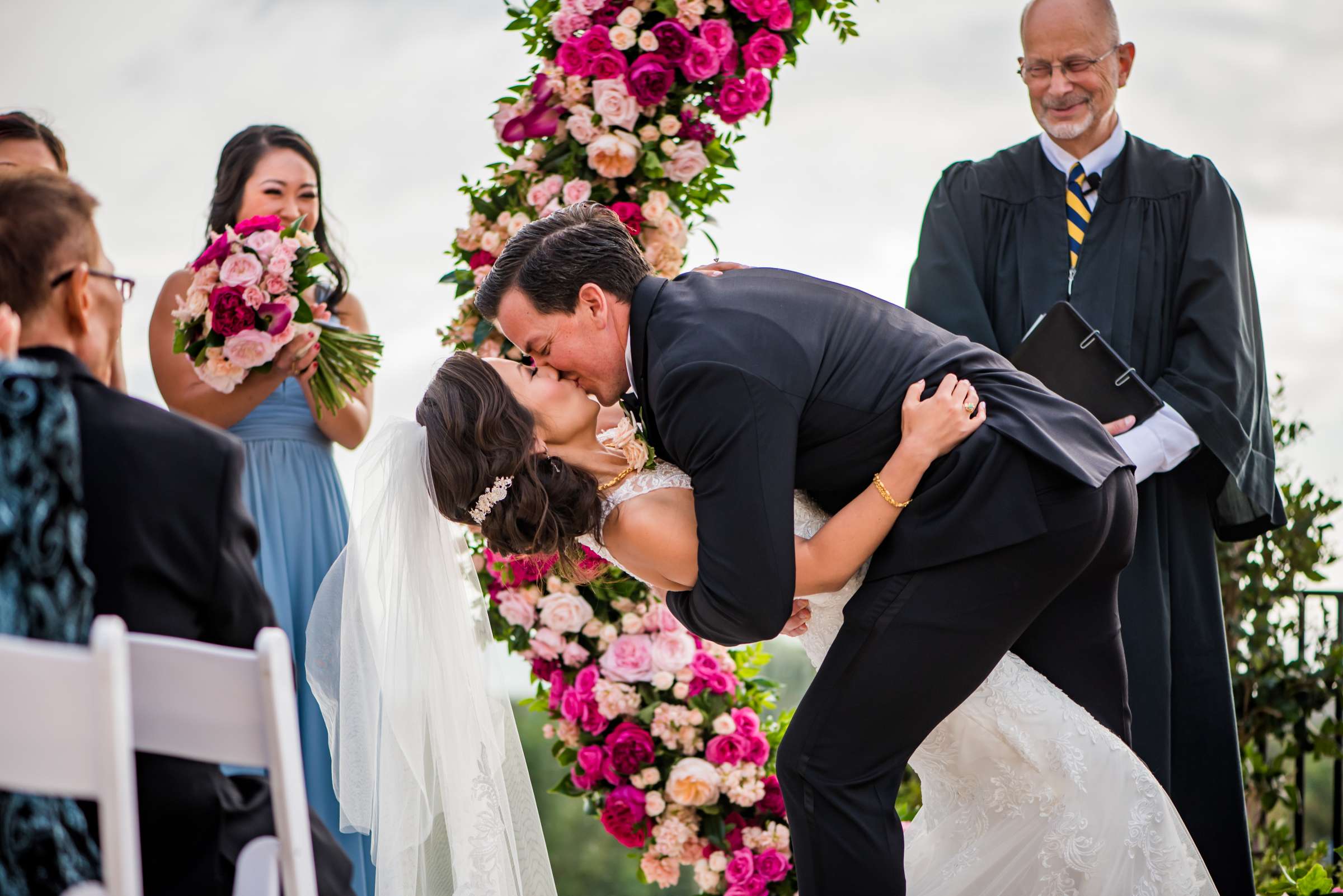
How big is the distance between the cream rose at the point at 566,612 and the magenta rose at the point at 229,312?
1.30 metres

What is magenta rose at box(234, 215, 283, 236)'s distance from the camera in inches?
136

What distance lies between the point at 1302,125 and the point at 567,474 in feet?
12.9

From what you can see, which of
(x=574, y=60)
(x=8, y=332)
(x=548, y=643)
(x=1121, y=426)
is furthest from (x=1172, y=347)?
(x=8, y=332)

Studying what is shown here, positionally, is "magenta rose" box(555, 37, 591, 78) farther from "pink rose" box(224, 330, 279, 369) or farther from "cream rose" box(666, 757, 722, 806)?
"cream rose" box(666, 757, 722, 806)

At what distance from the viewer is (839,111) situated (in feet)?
17.1

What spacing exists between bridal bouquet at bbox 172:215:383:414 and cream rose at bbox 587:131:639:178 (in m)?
0.91

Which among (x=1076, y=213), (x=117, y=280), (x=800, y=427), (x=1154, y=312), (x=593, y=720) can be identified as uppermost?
(x=1076, y=213)

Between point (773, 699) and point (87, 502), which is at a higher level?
point (87, 502)

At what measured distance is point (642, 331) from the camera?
2660 mm

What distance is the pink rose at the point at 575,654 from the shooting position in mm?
4016

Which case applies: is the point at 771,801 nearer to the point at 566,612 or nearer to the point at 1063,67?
the point at 566,612

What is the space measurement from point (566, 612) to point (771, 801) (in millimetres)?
880

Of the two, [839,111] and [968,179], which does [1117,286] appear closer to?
[968,179]

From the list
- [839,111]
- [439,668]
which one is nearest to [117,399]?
[439,668]
